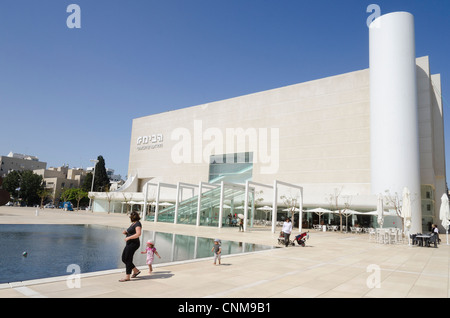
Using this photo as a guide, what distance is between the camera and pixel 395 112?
3403 cm

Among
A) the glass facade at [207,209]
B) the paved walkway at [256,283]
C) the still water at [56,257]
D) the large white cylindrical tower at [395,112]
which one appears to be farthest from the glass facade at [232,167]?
the paved walkway at [256,283]

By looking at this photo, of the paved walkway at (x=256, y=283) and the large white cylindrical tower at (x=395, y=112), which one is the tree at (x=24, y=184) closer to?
the large white cylindrical tower at (x=395, y=112)

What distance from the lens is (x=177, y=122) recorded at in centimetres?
6219

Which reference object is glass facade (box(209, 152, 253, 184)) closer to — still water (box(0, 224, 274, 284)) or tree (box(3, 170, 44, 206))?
still water (box(0, 224, 274, 284))

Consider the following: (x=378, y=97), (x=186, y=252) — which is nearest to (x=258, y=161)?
(x=378, y=97)

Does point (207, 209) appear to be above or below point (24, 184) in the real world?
below

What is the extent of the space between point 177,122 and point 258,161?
21278 millimetres

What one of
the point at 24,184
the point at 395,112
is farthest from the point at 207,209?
the point at 24,184

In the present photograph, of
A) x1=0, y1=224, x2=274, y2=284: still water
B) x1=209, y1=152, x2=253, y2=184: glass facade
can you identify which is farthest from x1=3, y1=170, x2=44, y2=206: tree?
x1=0, y1=224, x2=274, y2=284: still water

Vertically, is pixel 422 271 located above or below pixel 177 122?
Result: below

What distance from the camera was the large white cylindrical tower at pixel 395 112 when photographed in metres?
33.1

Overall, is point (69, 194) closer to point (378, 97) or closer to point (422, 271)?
point (378, 97)

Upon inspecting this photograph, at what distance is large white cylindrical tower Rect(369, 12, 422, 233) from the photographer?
33094mm

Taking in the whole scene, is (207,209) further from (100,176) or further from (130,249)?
(100,176)
